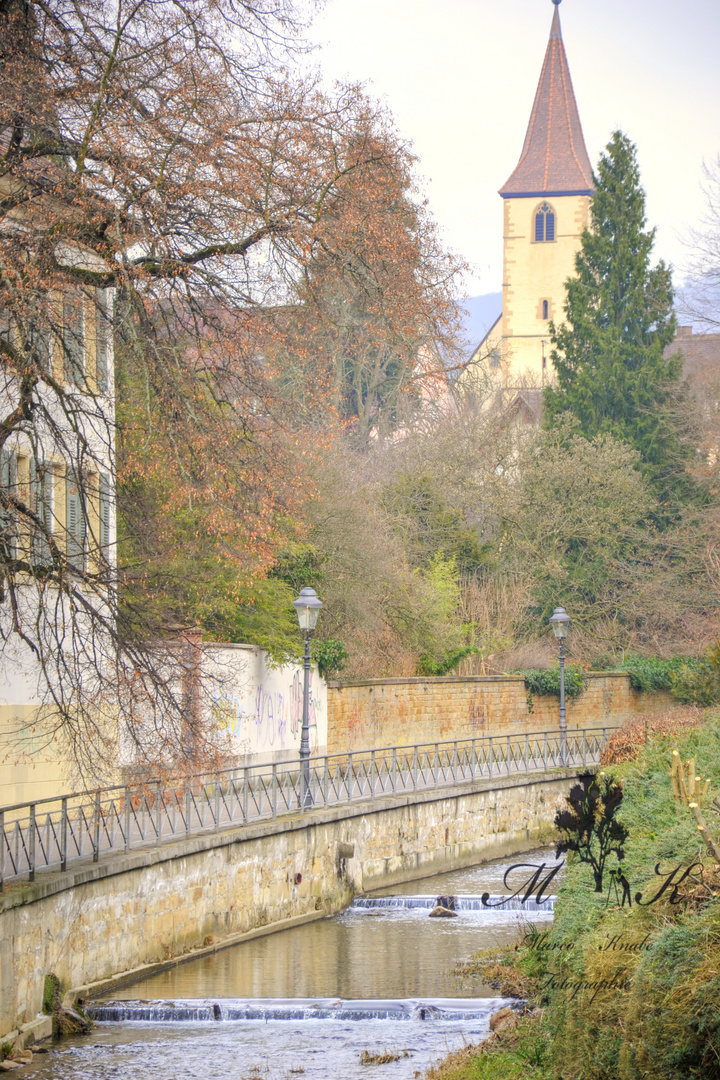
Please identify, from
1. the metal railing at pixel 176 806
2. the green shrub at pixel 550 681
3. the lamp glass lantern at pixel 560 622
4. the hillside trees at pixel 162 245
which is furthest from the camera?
the green shrub at pixel 550 681

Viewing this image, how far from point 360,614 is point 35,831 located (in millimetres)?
17481

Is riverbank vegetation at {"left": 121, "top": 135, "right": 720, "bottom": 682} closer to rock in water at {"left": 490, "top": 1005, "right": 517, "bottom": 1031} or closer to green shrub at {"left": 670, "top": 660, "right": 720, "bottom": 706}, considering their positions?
green shrub at {"left": 670, "top": 660, "right": 720, "bottom": 706}

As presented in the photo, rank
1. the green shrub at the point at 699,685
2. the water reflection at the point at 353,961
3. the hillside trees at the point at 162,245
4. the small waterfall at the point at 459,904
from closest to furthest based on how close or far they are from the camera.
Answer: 1. the hillside trees at the point at 162,245
2. the water reflection at the point at 353,961
3. the small waterfall at the point at 459,904
4. the green shrub at the point at 699,685

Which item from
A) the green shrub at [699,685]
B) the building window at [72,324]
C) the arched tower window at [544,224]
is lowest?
the green shrub at [699,685]

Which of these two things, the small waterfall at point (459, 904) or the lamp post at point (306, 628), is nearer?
the lamp post at point (306, 628)

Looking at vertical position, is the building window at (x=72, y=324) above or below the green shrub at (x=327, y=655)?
above

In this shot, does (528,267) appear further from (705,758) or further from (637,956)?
(637,956)

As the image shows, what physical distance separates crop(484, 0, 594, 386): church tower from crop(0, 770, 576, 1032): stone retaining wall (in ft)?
185

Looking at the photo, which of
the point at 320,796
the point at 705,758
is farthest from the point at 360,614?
the point at 705,758

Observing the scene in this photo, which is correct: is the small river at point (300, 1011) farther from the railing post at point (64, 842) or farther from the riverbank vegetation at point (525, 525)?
the riverbank vegetation at point (525, 525)

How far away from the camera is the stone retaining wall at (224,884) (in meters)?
14.2

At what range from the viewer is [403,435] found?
47.1 meters

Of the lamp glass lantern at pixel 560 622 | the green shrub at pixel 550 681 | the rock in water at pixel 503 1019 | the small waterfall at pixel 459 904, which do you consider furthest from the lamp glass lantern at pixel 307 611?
the green shrub at pixel 550 681

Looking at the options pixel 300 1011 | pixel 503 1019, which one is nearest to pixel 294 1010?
pixel 300 1011
